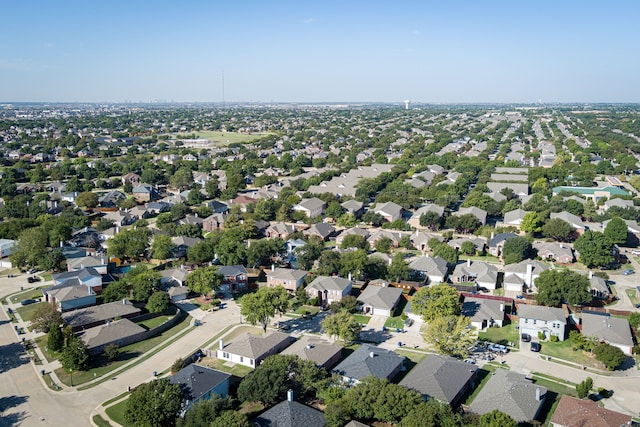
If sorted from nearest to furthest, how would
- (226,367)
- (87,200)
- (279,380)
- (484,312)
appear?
1. (279,380)
2. (226,367)
3. (484,312)
4. (87,200)

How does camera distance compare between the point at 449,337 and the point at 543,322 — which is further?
the point at 543,322

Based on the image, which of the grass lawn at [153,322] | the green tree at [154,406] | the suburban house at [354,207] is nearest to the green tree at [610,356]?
the green tree at [154,406]

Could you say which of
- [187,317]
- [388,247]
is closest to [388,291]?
[388,247]

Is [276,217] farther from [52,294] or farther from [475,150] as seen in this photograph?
[475,150]

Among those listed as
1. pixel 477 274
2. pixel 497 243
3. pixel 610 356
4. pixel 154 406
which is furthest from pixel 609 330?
Answer: pixel 154 406

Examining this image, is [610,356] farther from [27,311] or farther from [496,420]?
[27,311]

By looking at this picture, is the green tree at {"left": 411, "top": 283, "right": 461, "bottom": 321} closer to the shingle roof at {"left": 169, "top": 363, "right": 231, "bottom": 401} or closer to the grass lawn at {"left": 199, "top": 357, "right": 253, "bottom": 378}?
the grass lawn at {"left": 199, "top": 357, "right": 253, "bottom": 378}

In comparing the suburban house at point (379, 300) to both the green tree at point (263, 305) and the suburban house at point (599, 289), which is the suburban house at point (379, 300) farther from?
the suburban house at point (599, 289)

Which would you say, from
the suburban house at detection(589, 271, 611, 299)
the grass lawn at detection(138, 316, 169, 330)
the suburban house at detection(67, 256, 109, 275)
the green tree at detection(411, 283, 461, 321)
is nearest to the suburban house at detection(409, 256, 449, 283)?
the green tree at detection(411, 283, 461, 321)
